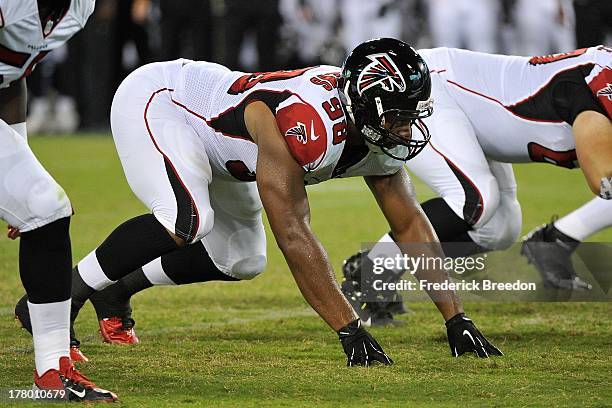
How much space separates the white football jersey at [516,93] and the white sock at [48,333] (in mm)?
2187

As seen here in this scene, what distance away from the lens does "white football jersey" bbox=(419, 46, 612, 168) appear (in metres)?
5.09

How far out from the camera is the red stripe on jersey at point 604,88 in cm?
477

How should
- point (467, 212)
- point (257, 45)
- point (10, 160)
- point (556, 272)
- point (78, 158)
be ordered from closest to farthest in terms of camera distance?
point (10, 160) < point (467, 212) < point (556, 272) < point (78, 158) < point (257, 45)

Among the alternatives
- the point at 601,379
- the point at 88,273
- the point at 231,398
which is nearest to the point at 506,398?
the point at 601,379

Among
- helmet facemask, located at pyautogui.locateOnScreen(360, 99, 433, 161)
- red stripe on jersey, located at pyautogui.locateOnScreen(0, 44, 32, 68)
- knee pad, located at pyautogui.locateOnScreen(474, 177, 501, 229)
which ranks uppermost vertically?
red stripe on jersey, located at pyautogui.locateOnScreen(0, 44, 32, 68)

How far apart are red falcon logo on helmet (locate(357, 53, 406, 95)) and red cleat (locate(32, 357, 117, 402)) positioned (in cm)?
139

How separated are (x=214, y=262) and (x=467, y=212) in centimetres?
116

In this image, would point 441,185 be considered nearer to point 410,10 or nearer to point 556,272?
point 556,272

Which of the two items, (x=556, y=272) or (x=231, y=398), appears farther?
(x=556, y=272)

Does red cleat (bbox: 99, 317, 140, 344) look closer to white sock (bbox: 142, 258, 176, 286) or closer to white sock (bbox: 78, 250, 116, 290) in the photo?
white sock (bbox: 142, 258, 176, 286)

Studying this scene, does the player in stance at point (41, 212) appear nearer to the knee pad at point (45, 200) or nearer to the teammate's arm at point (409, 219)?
the knee pad at point (45, 200)

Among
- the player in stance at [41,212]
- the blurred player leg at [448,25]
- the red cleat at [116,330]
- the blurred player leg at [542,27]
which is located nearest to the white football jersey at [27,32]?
the player in stance at [41,212]

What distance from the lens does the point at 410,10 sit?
19.2m

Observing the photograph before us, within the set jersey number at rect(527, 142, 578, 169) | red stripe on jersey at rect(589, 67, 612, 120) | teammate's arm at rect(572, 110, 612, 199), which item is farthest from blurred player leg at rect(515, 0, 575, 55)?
teammate's arm at rect(572, 110, 612, 199)
